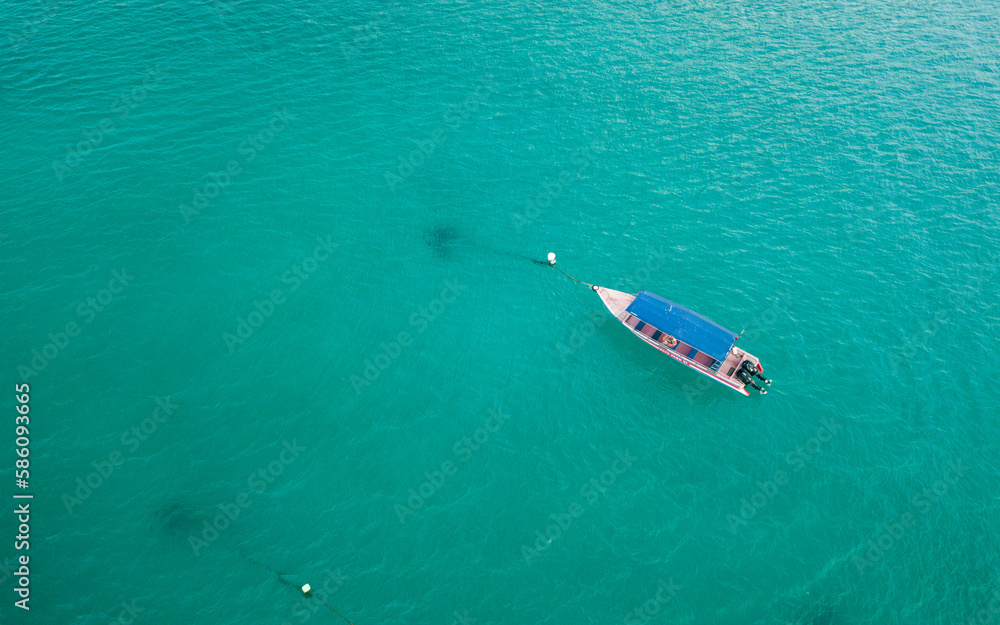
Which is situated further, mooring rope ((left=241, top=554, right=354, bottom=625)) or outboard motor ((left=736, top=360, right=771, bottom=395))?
outboard motor ((left=736, top=360, right=771, bottom=395))

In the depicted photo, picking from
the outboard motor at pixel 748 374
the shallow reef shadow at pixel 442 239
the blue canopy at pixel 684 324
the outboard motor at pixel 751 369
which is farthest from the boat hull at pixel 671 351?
the shallow reef shadow at pixel 442 239

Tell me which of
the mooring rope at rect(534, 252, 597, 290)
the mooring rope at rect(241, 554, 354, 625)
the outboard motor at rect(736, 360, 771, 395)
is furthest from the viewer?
the mooring rope at rect(534, 252, 597, 290)

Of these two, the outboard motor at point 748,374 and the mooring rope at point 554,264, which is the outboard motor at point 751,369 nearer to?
the outboard motor at point 748,374

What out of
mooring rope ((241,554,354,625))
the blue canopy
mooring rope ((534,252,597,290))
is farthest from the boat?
mooring rope ((241,554,354,625))

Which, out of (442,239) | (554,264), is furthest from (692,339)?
(442,239)

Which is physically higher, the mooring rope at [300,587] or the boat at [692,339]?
the boat at [692,339]

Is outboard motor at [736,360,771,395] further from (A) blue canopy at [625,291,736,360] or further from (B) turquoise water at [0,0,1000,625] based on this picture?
(A) blue canopy at [625,291,736,360]

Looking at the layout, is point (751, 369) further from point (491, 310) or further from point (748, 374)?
point (491, 310)

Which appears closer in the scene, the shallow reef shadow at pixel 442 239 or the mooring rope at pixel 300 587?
the mooring rope at pixel 300 587
